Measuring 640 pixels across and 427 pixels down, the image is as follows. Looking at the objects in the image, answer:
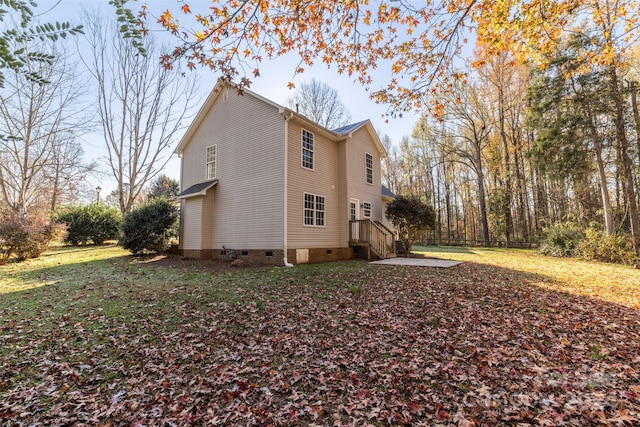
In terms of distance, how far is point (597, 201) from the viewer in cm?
1908

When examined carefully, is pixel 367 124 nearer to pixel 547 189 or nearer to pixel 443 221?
pixel 547 189

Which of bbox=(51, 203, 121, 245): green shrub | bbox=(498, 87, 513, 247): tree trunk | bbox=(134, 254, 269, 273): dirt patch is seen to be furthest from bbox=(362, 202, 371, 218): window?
bbox=(51, 203, 121, 245): green shrub

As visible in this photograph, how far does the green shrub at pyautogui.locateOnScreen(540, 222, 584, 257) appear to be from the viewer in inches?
615

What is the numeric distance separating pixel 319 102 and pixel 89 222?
19.6 metres

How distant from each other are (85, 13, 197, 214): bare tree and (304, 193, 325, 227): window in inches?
526

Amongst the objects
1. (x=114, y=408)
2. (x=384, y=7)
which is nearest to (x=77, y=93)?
(x=384, y=7)

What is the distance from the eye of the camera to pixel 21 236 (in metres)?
12.0

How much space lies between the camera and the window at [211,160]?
14.0 meters

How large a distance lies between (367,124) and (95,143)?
17537 mm

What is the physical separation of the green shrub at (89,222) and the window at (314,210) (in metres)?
13.4

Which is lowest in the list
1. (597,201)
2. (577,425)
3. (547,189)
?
(577,425)

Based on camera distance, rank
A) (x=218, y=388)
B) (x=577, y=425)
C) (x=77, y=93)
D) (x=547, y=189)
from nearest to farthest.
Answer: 1. (x=577, y=425)
2. (x=218, y=388)
3. (x=77, y=93)
4. (x=547, y=189)

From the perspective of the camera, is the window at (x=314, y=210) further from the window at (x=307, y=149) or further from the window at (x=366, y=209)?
the window at (x=366, y=209)

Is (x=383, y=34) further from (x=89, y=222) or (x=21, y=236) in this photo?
(x=89, y=222)
